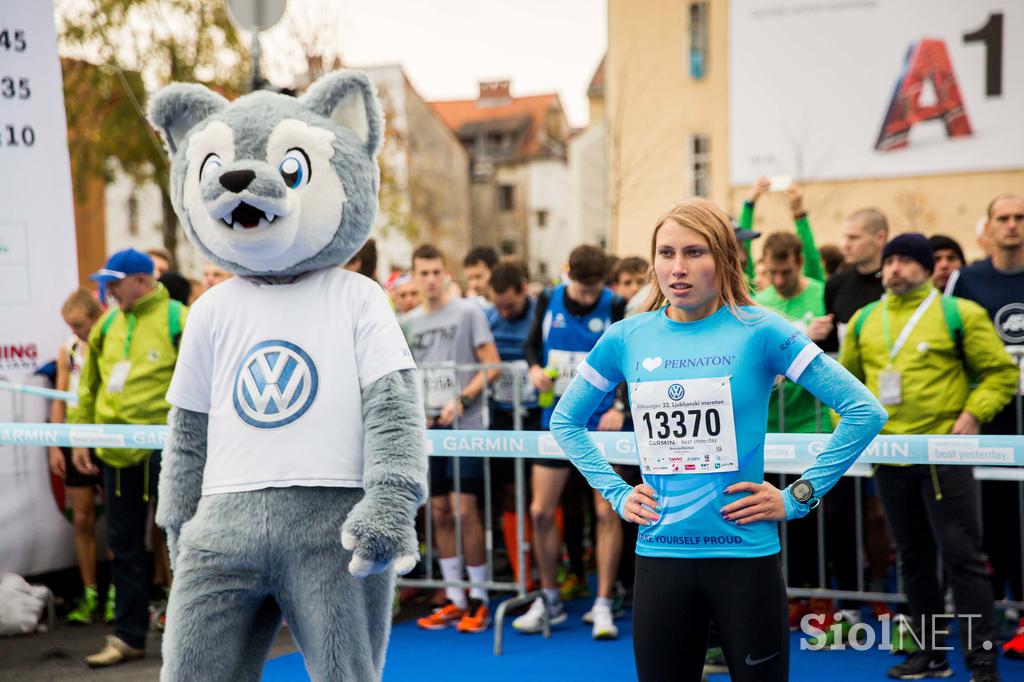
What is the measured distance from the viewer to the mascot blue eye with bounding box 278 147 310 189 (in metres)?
3.52

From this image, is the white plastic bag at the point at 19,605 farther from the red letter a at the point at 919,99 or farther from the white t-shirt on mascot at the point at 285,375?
the red letter a at the point at 919,99

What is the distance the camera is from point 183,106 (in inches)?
146

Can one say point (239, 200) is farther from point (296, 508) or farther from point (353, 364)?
point (296, 508)

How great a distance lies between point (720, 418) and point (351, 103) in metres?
1.62

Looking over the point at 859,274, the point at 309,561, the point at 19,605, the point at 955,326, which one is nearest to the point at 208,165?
the point at 309,561

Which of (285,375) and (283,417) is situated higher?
(285,375)

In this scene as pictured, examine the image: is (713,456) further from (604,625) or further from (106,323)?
(106,323)

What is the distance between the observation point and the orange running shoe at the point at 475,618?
681cm

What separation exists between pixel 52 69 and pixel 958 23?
84.8 feet

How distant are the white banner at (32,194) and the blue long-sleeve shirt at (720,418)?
17.7ft

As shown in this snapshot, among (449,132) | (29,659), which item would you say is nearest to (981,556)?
(29,659)

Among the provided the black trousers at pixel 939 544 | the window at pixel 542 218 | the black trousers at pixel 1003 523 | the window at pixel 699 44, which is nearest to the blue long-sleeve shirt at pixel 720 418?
the black trousers at pixel 939 544

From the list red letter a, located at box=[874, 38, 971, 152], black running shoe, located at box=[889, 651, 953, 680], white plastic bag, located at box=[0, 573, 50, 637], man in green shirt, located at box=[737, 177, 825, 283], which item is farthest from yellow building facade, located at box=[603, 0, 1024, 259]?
black running shoe, located at box=[889, 651, 953, 680]

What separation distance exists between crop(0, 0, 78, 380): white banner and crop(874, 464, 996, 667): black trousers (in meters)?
5.38
